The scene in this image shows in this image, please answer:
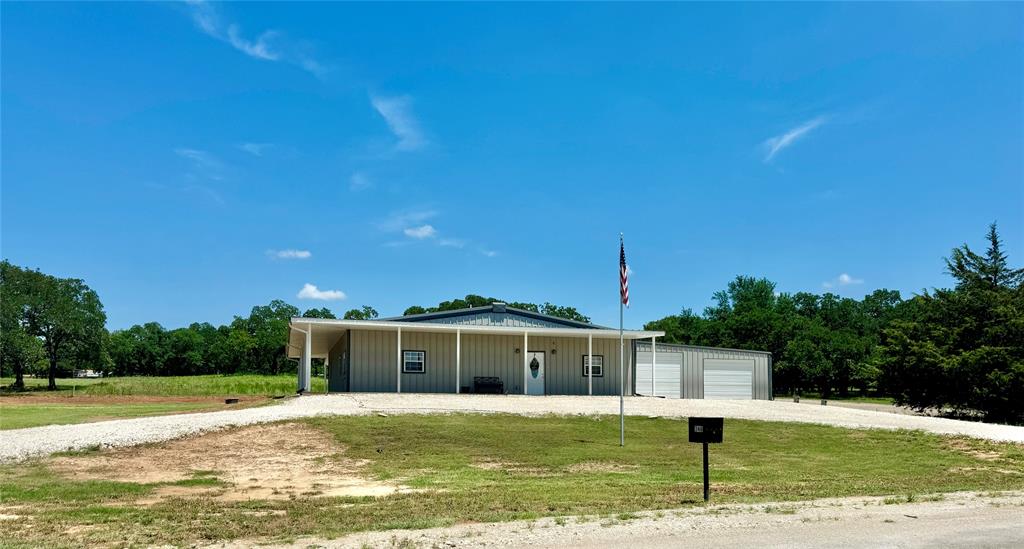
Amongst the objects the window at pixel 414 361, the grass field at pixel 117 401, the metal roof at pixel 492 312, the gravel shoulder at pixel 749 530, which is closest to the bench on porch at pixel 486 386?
the window at pixel 414 361

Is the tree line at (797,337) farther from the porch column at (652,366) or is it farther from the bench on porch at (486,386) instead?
the bench on porch at (486,386)

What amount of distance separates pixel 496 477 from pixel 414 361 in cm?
1521

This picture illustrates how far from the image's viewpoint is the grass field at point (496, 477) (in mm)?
7883

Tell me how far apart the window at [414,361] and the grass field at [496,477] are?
8.04 metres

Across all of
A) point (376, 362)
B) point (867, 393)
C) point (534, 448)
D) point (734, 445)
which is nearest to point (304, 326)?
point (376, 362)

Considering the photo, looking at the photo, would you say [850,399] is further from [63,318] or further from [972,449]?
[63,318]

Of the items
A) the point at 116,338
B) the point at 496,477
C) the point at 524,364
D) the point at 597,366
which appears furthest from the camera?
the point at 116,338

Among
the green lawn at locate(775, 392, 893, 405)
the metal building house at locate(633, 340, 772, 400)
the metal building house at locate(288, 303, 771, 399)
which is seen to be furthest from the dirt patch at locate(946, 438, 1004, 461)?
the green lawn at locate(775, 392, 893, 405)

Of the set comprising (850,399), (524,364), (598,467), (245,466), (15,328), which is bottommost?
(850,399)

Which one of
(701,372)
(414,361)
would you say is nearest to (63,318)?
(414,361)

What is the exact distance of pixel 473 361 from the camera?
27.4m

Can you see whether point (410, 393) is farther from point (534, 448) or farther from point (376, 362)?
point (534, 448)

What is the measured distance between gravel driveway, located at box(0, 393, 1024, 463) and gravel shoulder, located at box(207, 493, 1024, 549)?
9369 millimetres

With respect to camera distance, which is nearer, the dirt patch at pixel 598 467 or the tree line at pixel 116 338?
the dirt patch at pixel 598 467
